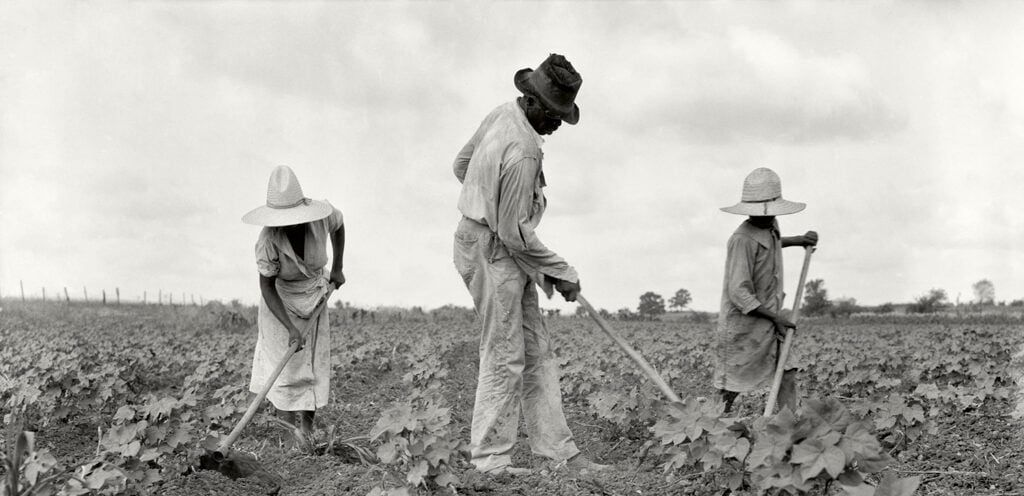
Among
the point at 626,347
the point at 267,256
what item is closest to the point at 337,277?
the point at 267,256

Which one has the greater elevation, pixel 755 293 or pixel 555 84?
pixel 555 84

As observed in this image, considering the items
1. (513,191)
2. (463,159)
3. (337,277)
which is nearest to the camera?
(513,191)

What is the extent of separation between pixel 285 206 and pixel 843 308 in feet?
78.7

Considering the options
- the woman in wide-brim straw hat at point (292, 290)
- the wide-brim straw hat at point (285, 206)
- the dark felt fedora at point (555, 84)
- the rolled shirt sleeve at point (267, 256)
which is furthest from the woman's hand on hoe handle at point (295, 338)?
the dark felt fedora at point (555, 84)

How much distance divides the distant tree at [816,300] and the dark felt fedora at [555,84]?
23954 mm

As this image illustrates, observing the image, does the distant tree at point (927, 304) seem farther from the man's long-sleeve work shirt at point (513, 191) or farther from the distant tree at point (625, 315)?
the man's long-sleeve work shirt at point (513, 191)

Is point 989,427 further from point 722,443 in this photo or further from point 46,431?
point 46,431

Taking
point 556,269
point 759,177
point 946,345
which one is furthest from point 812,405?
point 946,345

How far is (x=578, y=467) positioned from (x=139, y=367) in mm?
5152

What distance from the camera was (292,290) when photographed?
509cm

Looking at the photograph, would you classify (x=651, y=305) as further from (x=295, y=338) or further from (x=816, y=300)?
(x=295, y=338)

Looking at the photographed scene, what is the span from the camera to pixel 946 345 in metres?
10.5

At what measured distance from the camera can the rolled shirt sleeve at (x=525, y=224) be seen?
155 inches

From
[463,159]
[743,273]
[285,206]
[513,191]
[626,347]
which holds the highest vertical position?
[463,159]
